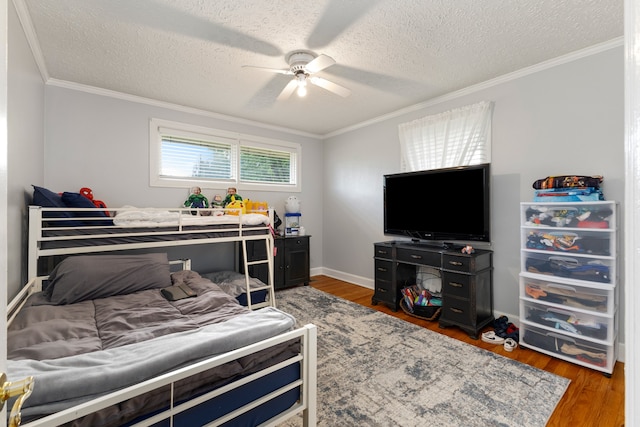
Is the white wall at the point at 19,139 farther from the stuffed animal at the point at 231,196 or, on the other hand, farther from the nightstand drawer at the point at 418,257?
the nightstand drawer at the point at 418,257

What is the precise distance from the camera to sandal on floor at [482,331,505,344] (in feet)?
8.27

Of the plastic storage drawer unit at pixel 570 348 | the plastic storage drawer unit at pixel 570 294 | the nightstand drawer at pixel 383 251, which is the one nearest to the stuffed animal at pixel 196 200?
the nightstand drawer at pixel 383 251

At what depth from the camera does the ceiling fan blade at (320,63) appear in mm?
2061

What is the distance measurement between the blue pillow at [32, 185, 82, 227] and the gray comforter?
0.58m

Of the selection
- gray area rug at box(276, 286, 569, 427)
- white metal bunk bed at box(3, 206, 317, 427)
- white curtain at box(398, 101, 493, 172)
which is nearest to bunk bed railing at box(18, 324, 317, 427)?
white metal bunk bed at box(3, 206, 317, 427)

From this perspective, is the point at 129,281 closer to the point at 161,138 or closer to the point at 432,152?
the point at 161,138

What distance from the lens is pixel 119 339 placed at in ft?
4.97

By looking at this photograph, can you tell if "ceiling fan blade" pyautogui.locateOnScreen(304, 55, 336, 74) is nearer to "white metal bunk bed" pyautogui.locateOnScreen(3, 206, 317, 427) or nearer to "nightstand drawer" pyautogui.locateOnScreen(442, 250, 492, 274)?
"white metal bunk bed" pyautogui.locateOnScreen(3, 206, 317, 427)

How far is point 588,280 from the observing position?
211 centimetres

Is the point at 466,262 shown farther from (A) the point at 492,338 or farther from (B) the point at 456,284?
(A) the point at 492,338

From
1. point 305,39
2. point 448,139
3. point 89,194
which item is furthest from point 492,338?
point 89,194

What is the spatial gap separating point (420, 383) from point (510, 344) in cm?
106

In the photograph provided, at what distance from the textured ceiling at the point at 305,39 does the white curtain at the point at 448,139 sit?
0.32 meters

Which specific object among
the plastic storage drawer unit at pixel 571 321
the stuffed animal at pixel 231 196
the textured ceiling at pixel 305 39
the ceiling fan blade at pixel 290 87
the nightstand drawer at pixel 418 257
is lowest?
the plastic storage drawer unit at pixel 571 321
